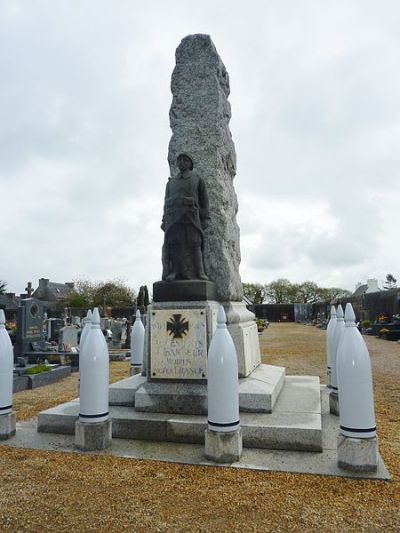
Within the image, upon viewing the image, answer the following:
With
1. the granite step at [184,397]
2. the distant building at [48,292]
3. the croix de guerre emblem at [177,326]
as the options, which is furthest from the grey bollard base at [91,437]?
the distant building at [48,292]

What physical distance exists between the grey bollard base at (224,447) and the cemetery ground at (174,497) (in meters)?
0.12

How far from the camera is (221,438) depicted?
131 inches

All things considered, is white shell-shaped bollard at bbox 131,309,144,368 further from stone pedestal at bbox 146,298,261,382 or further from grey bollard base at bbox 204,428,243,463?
grey bollard base at bbox 204,428,243,463

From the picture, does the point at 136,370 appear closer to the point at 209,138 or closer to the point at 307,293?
the point at 209,138

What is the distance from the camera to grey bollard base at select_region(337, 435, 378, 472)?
309cm

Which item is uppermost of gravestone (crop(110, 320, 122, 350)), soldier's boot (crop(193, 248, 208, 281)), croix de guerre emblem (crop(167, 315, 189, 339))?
soldier's boot (crop(193, 248, 208, 281))

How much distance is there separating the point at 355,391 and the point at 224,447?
4.05 ft

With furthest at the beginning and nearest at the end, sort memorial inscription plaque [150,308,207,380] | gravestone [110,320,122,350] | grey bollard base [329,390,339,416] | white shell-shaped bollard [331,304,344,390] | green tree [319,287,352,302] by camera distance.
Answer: green tree [319,287,352,302] → gravestone [110,320,122,350] → white shell-shaped bollard [331,304,344,390] → grey bollard base [329,390,339,416] → memorial inscription plaque [150,308,207,380]

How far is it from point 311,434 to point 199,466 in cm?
114

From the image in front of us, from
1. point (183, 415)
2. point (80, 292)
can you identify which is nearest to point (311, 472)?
point (183, 415)

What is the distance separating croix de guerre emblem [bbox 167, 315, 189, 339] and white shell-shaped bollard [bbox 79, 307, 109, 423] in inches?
37.8

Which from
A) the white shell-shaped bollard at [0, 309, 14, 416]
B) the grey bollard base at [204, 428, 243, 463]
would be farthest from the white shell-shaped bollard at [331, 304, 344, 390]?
the white shell-shaped bollard at [0, 309, 14, 416]

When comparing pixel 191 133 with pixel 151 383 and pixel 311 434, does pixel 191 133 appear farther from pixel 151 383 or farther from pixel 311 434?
pixel 311 434

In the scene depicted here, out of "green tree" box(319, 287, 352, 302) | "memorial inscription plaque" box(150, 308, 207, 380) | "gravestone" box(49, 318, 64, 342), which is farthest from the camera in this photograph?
"green tree" box(319, 287, 352, 302)
